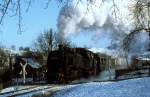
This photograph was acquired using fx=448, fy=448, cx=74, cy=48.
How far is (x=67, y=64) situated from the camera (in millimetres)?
43719

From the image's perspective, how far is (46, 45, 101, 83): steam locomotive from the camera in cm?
4331

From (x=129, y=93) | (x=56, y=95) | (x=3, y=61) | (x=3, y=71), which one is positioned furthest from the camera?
(x=3, y=61)

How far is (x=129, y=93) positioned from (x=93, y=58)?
22.9 metres

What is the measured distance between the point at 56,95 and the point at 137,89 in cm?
568

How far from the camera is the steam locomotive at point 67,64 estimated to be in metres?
43.3

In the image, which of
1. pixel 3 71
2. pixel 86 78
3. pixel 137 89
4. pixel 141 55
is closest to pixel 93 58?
pixel 86 78

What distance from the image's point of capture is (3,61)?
8525 centimetres

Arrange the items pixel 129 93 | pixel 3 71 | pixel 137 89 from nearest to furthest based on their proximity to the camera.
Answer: pixel 129 93
pixel 137 89
pixel 3 71

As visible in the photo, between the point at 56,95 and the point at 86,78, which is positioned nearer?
the point at 56,95

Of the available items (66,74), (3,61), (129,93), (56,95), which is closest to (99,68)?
(66,74)

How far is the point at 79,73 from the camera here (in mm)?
44969

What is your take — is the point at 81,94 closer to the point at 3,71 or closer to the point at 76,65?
the point at 76,65

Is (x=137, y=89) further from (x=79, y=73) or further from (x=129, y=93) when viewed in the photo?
(x=79, y=73)

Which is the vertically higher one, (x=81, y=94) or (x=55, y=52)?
(x=55, y=52)
